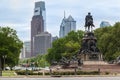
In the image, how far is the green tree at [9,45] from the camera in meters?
112

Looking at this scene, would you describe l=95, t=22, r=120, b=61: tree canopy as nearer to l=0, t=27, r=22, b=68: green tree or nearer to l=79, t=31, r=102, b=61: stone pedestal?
l=0, t=27, r=22, b=68: green tree

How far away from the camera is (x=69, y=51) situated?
457 feet

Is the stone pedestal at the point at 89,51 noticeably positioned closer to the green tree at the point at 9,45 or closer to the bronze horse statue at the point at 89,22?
the bronze horse statue at the point at 89,22

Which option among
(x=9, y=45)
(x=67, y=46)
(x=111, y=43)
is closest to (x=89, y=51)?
(x=9, y=45)

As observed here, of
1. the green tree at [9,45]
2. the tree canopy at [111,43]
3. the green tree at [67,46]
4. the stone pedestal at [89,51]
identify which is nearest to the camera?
the stone pedestal at [89,51]

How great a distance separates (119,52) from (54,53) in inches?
1582

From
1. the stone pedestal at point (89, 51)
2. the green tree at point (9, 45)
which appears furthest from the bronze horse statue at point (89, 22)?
the green tree at point (9, 45)

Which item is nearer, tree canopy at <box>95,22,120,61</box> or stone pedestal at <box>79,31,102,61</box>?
stone pedestal at <box>79,31,102,61</box>

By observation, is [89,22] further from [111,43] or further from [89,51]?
[111,43]

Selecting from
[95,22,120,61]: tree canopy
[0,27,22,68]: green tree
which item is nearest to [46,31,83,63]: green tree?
[95,22,120,61]: tree canopy

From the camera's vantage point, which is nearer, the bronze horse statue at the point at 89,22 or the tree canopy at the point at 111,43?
the bronze horse statue at the point at 89,22

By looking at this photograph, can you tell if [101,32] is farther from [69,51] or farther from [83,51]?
[83,51]

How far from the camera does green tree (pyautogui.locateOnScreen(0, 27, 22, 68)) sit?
112088mm

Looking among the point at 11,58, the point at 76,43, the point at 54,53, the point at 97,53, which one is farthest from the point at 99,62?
the point at 54,53
